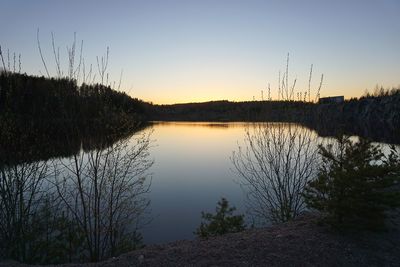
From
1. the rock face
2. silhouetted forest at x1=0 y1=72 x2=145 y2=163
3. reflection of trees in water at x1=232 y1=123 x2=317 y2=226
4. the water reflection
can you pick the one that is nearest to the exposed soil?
reflection of trees in water at x1=232 y1=123 x2=317 y2=226

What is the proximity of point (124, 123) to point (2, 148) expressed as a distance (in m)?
2.67

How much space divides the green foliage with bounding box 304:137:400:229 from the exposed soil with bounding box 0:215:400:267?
30 centimetres

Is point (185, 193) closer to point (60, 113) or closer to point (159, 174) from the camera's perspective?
point (159, 174)

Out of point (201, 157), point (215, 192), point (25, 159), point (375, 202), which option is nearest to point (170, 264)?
point (375, 202)

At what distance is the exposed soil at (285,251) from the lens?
490cm

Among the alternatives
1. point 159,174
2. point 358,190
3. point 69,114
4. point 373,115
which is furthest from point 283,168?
point 373,115

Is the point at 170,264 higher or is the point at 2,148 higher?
the point at 2,148

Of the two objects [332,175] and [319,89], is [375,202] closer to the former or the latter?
[332,175]

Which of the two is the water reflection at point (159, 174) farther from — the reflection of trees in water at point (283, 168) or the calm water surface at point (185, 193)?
the reflection of trees in water at point (283, 168)

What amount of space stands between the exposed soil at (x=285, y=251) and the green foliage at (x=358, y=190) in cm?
30

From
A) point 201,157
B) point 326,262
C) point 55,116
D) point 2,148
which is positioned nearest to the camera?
point 326,262

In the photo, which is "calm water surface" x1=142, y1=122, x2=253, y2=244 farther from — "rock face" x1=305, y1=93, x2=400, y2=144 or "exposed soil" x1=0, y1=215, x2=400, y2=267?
"rock face" x1=305, y1=93, x2=400, y2=144

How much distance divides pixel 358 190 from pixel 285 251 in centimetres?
158

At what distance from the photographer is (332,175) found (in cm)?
570
